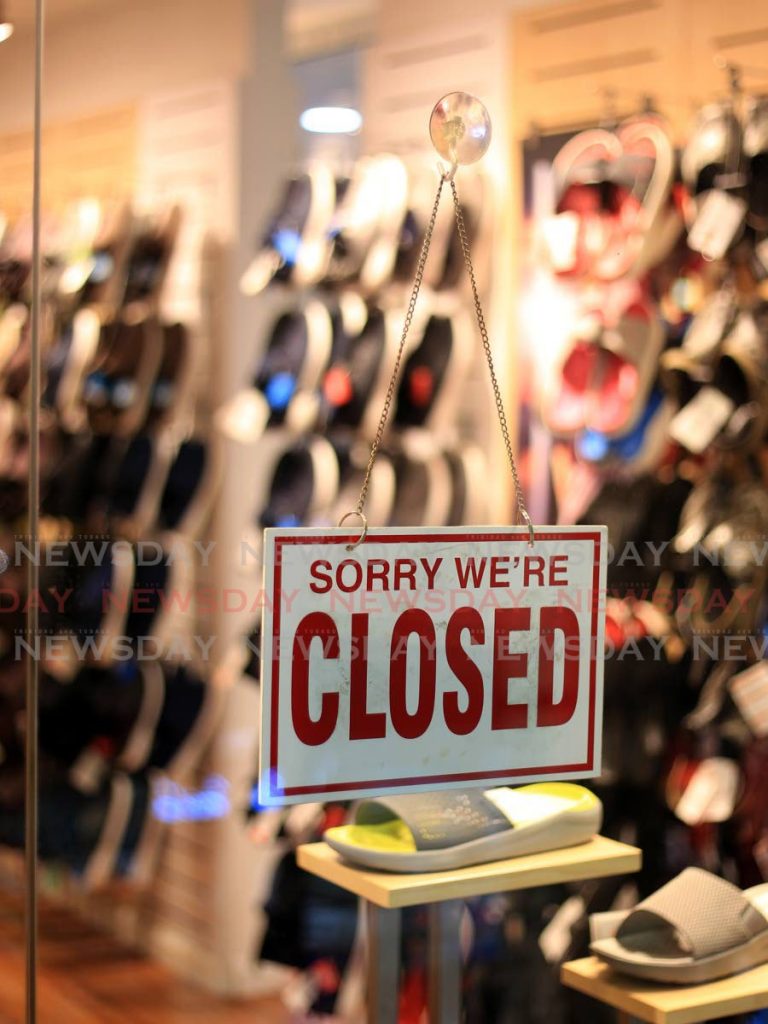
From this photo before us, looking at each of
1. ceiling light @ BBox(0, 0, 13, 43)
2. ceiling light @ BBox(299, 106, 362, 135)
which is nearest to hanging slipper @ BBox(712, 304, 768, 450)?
ceiling light @ BBox(299, 106, 362, 135)

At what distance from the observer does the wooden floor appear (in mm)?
2188

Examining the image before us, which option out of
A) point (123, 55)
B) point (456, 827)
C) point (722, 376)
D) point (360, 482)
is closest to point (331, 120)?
point (123, 55)

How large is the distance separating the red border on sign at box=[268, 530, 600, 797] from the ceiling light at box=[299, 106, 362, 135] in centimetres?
116

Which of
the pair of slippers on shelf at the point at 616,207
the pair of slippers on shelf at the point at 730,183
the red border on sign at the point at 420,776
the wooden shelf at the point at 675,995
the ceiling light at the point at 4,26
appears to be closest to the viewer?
the red border on sign at the point at 420,776

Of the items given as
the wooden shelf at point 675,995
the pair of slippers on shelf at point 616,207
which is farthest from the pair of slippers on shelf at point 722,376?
the wooden shelf at point 675,995

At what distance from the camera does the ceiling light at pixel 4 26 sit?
1.90m

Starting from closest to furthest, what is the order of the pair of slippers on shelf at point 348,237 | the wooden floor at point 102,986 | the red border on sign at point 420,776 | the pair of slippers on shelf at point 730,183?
the red border on sign at point 420,776 → the wooden floor at point 102,986 → the pair of slippers on shelf at point 730,183 → the pair of slippers on shelf at point 348,237

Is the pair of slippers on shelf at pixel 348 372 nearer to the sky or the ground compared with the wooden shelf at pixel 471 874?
nearer to the sky

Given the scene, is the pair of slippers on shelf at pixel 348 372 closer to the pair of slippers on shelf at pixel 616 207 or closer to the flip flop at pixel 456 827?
the pair of slippers on shelf at pixel 616 207

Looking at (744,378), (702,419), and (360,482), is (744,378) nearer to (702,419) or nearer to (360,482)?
(702,419)

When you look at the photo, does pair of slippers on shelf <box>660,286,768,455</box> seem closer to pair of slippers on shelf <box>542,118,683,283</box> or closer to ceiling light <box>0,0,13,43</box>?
pair of slippers on shelf <box>542,118,683,283</box>

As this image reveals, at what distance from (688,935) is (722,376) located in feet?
3.30

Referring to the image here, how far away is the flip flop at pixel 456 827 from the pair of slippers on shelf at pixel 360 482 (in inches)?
35.2

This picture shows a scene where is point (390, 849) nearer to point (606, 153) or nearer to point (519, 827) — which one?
point (519, 827)
